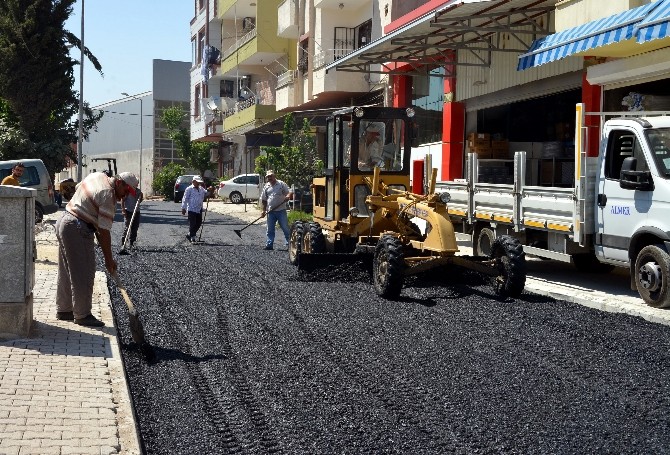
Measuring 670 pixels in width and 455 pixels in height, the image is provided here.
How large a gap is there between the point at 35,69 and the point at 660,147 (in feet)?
105

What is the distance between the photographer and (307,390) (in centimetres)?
758

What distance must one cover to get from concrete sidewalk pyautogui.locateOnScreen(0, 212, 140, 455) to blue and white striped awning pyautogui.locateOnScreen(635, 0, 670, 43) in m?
8.06

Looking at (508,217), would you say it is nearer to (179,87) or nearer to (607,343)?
(607,343)

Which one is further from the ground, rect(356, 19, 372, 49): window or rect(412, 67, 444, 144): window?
rect(356, 19, 372, 49): window

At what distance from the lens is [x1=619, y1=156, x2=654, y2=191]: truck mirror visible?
1227cm

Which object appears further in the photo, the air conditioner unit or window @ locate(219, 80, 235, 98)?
window @ locate(219, 80, 235, 98)

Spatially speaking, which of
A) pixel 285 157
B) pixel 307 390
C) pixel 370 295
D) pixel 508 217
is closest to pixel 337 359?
pixel 307 390

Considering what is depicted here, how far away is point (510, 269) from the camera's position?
1248 cm

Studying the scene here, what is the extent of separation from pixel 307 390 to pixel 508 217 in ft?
28.5

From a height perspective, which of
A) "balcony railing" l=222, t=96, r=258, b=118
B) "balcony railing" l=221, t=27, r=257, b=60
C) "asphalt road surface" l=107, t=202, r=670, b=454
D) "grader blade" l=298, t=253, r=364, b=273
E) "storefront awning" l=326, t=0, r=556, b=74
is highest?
"balcony railing" l=221, t=27, r=257, b=60

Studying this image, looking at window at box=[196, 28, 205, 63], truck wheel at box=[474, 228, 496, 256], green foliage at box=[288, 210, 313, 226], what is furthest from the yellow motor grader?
window at box=[196, 28, 205, 63]

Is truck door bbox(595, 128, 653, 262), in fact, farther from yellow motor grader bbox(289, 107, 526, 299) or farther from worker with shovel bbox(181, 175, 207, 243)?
worker with shovel bbox(181, 175, 207, 243)

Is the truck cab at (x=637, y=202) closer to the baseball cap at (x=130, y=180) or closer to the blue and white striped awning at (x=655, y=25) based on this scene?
the blue and white striped awning at (x=655, y=25)

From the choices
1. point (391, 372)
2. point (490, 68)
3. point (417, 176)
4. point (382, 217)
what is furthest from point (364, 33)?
point (391, 372)
